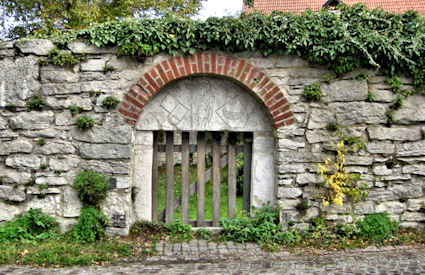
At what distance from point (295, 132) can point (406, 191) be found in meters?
1.67

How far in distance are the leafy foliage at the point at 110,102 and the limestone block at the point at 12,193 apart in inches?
57.9

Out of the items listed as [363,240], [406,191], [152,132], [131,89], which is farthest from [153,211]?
[406,191]

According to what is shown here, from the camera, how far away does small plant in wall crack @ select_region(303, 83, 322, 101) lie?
414 cm

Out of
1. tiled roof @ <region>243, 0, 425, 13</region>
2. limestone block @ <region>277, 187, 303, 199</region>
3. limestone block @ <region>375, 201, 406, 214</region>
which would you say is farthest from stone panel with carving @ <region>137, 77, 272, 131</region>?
tiled roof @ <region>243, 0, 425, 13</region>

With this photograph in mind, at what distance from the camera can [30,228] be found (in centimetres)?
403


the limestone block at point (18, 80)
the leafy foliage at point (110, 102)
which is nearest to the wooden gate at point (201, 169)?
the leafy foliage at point (110, 102)

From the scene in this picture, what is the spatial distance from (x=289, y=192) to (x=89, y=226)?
2.52m

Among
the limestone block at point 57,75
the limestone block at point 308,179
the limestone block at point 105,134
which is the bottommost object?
the limestone block at point 308,179

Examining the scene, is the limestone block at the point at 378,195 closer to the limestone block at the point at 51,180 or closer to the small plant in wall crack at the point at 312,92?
the small plant in wall crack at the point at 312,92

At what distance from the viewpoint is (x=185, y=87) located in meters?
4.42

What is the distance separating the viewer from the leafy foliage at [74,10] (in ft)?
27.2

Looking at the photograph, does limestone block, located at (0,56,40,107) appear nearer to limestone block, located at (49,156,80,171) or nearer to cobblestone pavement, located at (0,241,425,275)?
limestone block, located at (49,156,80,171)

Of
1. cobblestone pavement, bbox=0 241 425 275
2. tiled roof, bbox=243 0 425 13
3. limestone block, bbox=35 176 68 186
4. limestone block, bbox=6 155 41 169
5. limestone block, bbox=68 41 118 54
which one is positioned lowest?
cobblestone pavement, bbox=0 241 425 275

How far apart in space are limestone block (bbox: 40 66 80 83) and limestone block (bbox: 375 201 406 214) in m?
4.20
